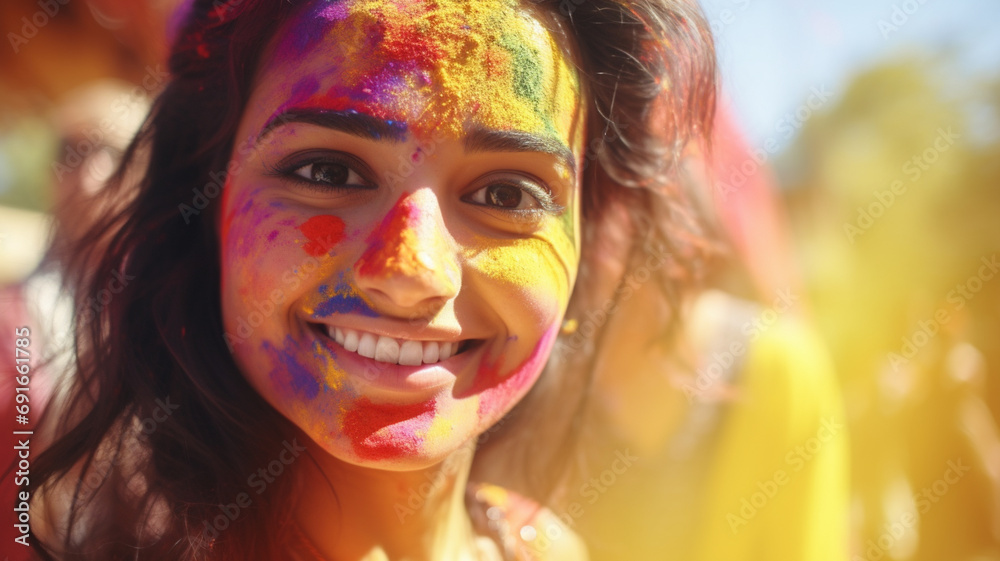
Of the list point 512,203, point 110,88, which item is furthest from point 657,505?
point 110,88

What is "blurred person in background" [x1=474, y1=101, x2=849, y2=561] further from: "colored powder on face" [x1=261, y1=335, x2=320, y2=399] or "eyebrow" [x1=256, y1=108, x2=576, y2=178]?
"colored powder on face" [x1=261, y1=335, x2=320, y2=399]

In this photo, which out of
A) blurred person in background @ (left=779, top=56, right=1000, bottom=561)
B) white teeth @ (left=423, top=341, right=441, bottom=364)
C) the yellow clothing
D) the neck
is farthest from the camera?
blurred person in background @ (left=779, top=56, right=1000, bottom=561)

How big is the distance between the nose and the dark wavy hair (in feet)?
1.10

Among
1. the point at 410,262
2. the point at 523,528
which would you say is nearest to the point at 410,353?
the point at 410,262

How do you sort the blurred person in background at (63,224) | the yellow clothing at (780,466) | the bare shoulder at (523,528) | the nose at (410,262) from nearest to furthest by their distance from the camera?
the nose at (410,262), the blurred person in background at (63,224), the bare shoulder at (523,528), the yellow clothing at (780,466)

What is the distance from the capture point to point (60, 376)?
4.04 ft

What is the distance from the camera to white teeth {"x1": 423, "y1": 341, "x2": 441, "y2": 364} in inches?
38.9

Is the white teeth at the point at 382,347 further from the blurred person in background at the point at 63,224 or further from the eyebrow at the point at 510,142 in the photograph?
the blurred person in background at the point at 63,224

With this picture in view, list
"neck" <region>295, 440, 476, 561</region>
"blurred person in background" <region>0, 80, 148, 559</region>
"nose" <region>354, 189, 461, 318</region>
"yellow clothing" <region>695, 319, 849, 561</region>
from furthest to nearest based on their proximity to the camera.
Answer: "yellow clothing" <region>695, 319, 849, 561</region>, "blurred person in background" <region>0, 80, 148, 559</region>, "neck" <region>295, 440, 476, 561</region>, "nose" <region>354, 189, 461, 318</region>

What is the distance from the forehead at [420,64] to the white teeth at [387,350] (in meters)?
0.32

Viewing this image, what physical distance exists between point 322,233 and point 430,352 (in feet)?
0.79

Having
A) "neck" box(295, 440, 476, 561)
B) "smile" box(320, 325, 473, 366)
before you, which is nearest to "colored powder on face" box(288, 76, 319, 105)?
"smile" box(320, 325, 473, 366)

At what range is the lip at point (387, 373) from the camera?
0.95 meters

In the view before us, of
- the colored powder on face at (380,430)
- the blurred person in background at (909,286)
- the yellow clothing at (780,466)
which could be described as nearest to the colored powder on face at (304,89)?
the colored powder on face at (380,430)
